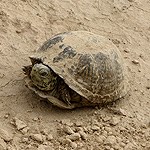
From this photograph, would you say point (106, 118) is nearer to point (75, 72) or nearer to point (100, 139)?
point (100, 139)

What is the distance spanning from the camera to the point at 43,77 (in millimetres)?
3877

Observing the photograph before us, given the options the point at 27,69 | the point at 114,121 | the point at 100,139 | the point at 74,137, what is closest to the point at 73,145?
the point at 74,137

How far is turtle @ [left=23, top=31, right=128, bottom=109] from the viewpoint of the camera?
3.89 metres

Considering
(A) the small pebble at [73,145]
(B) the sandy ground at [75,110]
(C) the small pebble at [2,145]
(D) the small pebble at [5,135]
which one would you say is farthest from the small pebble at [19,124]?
(A) the small pebble at [73,145]

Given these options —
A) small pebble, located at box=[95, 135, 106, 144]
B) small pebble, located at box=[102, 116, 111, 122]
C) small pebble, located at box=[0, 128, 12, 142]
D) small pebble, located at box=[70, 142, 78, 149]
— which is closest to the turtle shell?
small pebble, located at box=[102, 116, 111, 122]

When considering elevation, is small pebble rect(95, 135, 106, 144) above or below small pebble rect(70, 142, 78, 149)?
above

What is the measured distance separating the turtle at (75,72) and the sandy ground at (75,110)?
146 millimetres

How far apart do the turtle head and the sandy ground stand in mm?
233

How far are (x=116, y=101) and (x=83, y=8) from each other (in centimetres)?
183

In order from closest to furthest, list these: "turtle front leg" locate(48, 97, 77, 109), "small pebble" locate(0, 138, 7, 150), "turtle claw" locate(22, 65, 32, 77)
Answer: "small pebble" locate(0, 138, 7, 150)
"turtle front leg" locate(48, 97, 77, 109)
"turtle claw" locate(22, 65, 32, 77)

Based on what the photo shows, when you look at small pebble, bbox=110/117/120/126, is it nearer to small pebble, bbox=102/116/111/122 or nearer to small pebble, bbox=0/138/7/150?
small pebble, bbox=102/116/111/122

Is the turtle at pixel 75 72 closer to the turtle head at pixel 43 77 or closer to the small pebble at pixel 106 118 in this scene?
the turtle head at pixel 43 77

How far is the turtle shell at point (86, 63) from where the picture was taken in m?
3.89

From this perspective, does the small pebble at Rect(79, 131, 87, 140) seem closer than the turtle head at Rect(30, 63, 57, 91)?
Yes
